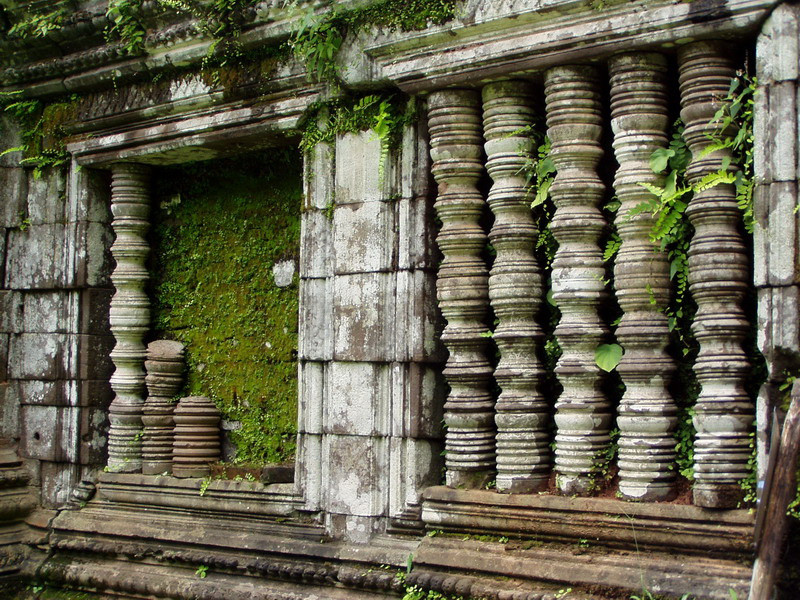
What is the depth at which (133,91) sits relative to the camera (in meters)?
7.32

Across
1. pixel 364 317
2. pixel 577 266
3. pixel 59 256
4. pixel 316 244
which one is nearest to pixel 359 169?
pixel 316 244

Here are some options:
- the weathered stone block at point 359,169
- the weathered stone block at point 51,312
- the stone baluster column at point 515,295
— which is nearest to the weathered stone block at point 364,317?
the weathered stone block at point 359,169

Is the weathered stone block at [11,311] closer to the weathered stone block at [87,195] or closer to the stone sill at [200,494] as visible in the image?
the weathered stone block at [87,195]

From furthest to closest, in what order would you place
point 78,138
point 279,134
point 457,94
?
point 78,138 → point 279,134 → point 457,94

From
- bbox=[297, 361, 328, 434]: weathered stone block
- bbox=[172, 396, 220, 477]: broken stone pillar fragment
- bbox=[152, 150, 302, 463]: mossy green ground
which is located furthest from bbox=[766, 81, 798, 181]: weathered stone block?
bbox=[172, 396, 220, 477]: broken stone pillar fragment

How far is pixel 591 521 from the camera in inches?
198

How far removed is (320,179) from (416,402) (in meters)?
1.60

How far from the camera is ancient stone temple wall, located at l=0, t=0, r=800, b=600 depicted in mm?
4797

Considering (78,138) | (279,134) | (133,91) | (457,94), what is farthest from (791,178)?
(78,138)

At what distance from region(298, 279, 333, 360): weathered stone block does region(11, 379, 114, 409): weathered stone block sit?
2.13 m

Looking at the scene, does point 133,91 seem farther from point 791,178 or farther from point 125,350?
point 791,178

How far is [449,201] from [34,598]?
14.0 ft

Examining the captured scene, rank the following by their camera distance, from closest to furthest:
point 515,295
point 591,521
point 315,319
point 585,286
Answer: point 591,521
point 585,286
point 515,295
point 315,319

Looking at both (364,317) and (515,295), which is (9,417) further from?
(515,295)
